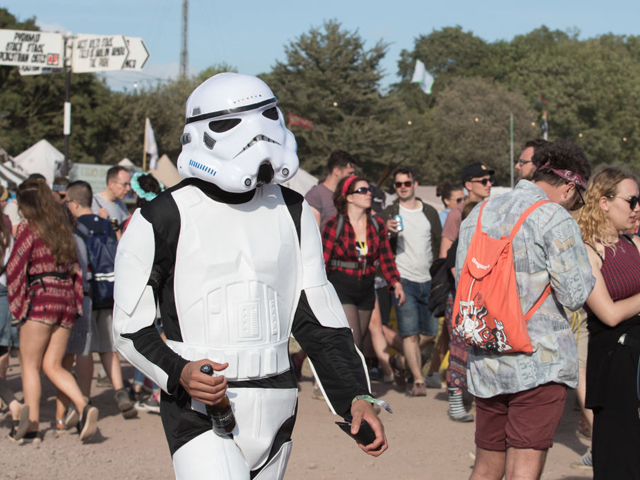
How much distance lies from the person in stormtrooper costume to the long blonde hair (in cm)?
223

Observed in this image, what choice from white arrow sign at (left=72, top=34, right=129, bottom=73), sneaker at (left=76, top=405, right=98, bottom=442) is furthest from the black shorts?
white arrow sign at (left=72, top=34, right=129, bottom=73)

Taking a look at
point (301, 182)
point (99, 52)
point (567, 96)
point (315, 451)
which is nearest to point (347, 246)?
point (315, 451)

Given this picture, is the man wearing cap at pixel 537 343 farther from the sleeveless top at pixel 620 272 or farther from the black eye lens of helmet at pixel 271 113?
the black eye lens of helmet at pixel 271 113

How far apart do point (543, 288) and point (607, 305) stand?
630mm

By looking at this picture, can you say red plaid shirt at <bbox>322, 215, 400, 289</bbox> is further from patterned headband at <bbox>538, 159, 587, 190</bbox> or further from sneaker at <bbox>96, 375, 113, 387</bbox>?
patterned headband at <bbox>538, 159, 587, 190</bbox>

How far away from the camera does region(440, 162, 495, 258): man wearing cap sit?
7367 millimetres

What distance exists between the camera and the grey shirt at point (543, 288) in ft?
12.0

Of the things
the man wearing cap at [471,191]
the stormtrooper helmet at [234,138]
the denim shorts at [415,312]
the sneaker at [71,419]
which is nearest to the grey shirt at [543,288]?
the stormtrooper helmet at [234,138]

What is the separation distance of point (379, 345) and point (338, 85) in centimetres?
4434

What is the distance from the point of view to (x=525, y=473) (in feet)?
12.1

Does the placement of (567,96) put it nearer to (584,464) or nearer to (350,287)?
(350,287)

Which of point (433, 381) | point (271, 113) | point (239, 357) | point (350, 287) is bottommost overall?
point (433, 381)

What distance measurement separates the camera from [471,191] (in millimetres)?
7461

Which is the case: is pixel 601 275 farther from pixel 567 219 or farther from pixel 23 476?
pixel 23 476
